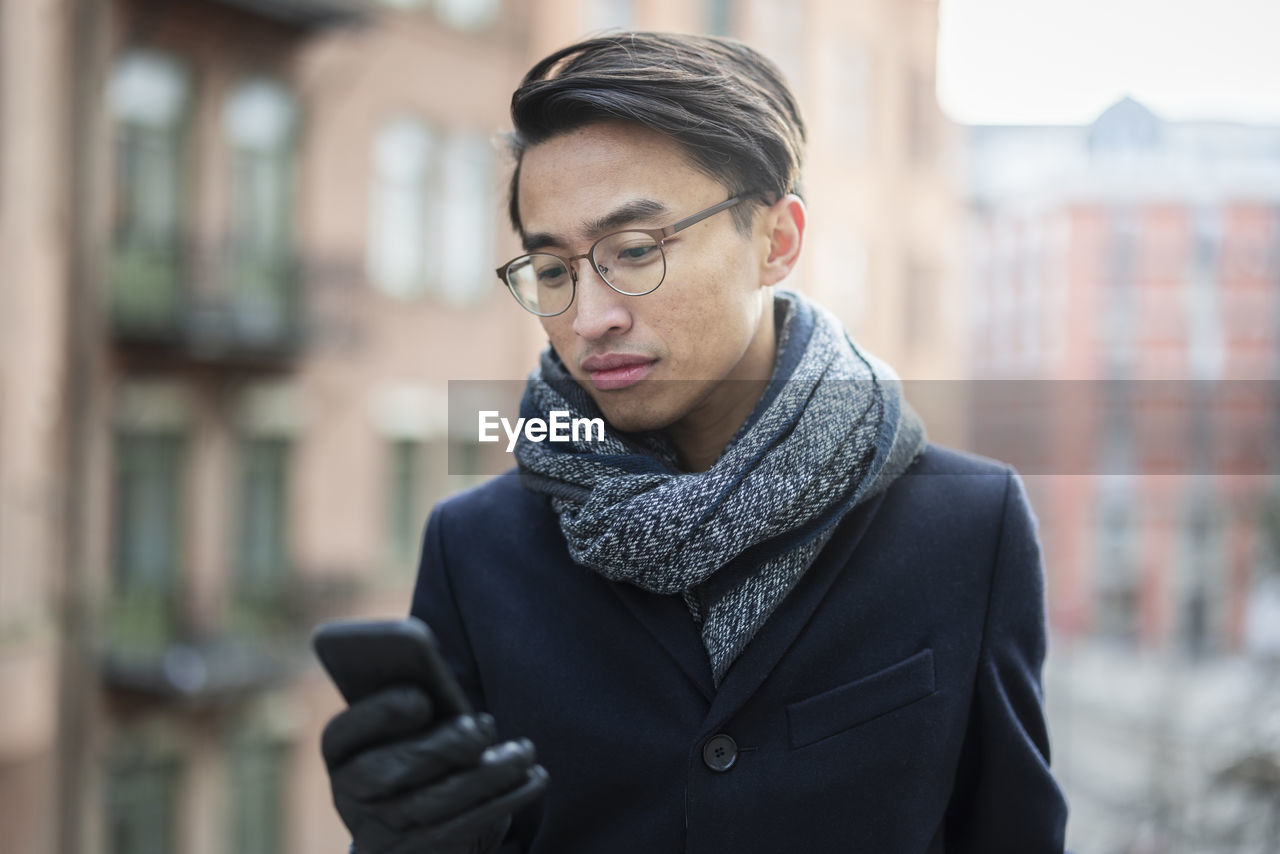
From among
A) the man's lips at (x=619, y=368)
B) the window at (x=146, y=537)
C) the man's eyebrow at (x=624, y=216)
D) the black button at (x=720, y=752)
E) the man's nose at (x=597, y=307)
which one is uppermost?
the man's eyebrow at (x=624, y=216)

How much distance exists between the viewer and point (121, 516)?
710 centimetres

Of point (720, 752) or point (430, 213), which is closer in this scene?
point (720, 752)

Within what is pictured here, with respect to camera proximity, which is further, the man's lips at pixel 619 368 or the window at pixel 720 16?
the window at pixel 720 16

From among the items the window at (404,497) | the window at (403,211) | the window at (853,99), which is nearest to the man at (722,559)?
the window at (403,211)

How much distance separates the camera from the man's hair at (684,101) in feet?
4.00

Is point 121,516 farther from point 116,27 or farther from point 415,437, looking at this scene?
point 116,27

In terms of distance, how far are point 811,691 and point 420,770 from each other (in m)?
0.46

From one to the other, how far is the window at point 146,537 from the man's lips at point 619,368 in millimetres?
6514

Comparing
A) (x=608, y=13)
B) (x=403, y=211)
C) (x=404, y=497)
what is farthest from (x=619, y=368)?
(x=608, y=13)

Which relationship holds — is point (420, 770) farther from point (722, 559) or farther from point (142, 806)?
point (142, 806)

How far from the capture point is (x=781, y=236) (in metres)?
1.35

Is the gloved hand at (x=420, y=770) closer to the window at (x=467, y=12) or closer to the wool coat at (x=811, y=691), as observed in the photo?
the wool coat at (x=811, y=691)

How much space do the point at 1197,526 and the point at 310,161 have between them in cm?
1690

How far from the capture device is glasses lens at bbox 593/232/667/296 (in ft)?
4.02
